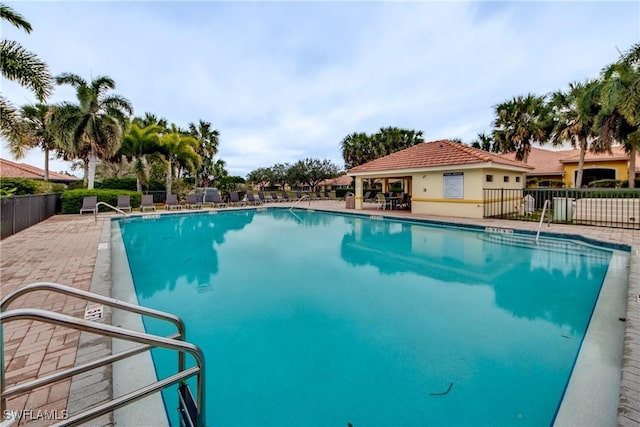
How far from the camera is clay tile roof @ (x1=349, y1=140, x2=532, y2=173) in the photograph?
14.5 meters

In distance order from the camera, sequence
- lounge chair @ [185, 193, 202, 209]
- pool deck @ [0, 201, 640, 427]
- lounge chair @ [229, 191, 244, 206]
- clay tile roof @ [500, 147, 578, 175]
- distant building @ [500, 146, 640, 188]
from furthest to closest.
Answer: clay tile roof @ [500, 147, 578, 175], distant building @ [500, 146, 640, 188], lounge chair @ [229, 191, 244, 206], lounge chair @ [185, 193, 202, 209], pool deck @ [0, 201, 640, 427]

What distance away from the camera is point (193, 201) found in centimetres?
2095

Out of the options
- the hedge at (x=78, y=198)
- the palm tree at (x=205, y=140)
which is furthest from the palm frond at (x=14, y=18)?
the palm tree at (x=205, y=140)

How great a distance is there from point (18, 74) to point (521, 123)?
28354mm

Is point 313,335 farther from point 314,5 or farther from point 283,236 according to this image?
point 314,5

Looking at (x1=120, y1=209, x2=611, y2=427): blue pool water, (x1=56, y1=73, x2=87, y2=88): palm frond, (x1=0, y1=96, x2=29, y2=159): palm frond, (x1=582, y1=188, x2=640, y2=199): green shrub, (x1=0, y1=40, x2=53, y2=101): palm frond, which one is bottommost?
(x1=120, y1=209, x2=611, y2=427): blue pool water

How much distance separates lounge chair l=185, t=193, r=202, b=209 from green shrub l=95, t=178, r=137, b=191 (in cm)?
627

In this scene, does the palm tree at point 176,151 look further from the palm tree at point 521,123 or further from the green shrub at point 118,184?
the palm tree at point 521,123

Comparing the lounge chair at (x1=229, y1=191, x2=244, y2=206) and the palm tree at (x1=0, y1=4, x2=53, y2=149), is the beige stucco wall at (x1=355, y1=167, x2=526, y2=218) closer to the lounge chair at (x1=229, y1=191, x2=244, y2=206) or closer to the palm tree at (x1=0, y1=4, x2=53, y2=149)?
the lounge chair at (x1=229, y1=191, x2=244, y2=206)

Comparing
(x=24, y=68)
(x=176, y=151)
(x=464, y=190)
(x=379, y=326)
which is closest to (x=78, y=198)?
(x=176, y=151)

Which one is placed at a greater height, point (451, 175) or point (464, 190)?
point (451, 175)

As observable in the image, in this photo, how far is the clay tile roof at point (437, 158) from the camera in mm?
14493

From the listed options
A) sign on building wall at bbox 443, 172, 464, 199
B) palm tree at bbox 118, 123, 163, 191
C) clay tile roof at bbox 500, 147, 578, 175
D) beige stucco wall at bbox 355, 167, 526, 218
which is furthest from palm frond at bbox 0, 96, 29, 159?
clay tile roof at bbox 500, 147, 578, 175

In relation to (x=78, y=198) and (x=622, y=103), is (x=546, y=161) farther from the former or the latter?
(x=78, y=198)
